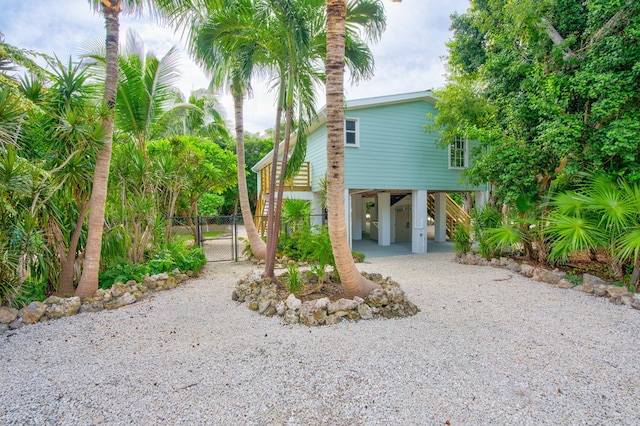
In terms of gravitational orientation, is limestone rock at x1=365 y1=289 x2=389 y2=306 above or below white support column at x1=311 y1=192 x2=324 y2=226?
below

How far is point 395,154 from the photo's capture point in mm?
10516

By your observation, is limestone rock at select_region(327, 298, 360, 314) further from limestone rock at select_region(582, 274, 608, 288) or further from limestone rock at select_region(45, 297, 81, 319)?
limestone rock at select_region(582, 274, 608, 288)

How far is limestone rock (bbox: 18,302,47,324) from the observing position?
4285 mm

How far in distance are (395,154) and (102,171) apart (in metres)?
8.60

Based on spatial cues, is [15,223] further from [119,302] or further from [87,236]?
[119,302]

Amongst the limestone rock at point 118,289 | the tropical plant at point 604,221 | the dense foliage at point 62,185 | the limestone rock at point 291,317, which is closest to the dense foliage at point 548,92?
the tropical plant at point 604,221

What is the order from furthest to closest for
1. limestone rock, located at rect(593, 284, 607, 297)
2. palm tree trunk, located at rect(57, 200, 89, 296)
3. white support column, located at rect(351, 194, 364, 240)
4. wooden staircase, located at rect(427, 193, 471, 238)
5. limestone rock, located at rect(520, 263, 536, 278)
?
wooden staircase, located at rect(427, 193, 471, 238), white support column, located at rect(351, 194, 364, 240), limestone rock, located at rect(520, 263, 536, 278), limestone rock, located at rect(593, 284, 607, 297), palm tree trunk, located at rect(57, 200, 89, 296)

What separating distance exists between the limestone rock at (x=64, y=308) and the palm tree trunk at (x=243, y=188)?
4.48 metres

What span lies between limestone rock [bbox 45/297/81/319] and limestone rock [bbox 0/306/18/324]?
0.37 meters

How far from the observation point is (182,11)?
5766mm

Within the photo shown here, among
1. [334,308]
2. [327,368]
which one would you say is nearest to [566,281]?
[334,308]

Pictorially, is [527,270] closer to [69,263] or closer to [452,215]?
[452,215]

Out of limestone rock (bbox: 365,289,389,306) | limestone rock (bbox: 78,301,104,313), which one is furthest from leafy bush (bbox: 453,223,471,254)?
limestone rock (bbox: 78,301,104,313)

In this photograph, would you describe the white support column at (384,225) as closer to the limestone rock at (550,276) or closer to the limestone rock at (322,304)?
the limestone rock at (550,276)
